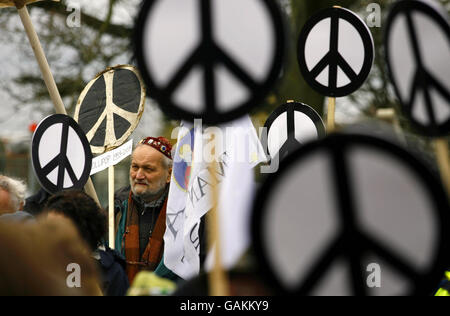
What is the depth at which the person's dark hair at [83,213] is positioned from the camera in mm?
2027

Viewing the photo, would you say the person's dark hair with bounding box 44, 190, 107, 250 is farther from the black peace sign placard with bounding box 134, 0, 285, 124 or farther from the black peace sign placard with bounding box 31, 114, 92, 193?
the black peace sign placard with bounding box 134, 0, 285, 124

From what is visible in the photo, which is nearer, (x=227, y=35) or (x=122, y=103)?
(x=227, y=35)

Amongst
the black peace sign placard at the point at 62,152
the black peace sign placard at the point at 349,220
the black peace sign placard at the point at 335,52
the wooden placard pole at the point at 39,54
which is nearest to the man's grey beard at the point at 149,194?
the wooden placard pole at the point at 39,54

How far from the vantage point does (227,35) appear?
4.02 ft

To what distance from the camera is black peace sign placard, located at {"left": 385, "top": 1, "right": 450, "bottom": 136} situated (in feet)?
4.39

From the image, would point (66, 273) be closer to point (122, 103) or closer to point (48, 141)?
point (48, 141)

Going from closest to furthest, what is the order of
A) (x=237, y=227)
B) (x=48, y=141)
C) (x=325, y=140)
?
(x=325, y=140), (x=237, y=227), (x=48, y=141)

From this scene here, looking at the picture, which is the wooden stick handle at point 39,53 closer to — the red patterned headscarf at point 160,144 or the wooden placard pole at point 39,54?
the wooden placard pole at point 39,54

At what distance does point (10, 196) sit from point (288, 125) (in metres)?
1.27

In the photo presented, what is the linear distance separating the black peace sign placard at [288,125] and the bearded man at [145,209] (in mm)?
562
